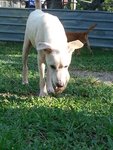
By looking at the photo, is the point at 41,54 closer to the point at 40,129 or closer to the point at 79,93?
the point at 79,93

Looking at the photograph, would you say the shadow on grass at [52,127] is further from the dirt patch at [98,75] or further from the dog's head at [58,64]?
the dirt patch at [98,75]

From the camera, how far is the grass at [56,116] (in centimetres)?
473

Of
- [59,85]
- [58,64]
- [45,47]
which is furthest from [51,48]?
[59,85]

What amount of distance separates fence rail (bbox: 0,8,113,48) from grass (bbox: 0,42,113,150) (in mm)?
5497

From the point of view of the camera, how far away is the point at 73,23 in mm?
14805

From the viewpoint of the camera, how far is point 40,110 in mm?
5992

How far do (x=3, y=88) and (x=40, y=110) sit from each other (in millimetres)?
1648

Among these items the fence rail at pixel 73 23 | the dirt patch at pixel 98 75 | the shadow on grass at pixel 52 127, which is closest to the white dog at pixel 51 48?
the shadow on grass at pixel 52 127

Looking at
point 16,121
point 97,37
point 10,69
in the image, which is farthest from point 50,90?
point 97,37

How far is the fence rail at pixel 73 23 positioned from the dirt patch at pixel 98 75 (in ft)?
13.7

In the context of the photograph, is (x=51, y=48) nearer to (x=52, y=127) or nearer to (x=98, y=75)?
(x=52, y=127)

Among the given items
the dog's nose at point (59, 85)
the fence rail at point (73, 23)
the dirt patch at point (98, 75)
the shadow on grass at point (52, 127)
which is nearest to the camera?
the shadow on grass at point (52, 127)

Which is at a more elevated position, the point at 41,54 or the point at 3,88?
the point at 41,54

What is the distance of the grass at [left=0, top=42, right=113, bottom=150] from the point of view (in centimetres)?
473
